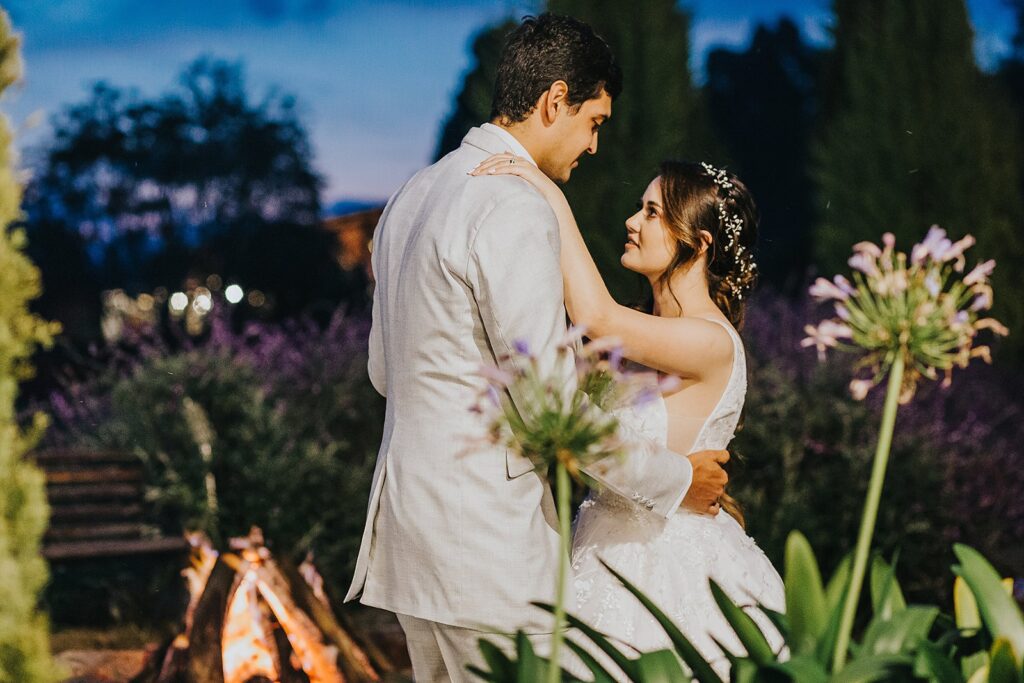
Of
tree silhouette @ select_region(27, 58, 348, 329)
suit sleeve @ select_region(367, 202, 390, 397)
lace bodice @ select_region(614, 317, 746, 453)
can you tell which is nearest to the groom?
suit sleeve @ select_region(367, 202, 390, 397)

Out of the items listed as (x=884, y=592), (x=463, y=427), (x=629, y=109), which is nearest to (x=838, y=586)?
(x=884, y=592)

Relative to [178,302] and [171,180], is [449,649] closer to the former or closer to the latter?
[178,302]

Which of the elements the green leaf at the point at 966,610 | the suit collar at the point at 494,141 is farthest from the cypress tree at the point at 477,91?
the green leaf at the point at 966,610

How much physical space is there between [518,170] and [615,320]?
514 millimetres

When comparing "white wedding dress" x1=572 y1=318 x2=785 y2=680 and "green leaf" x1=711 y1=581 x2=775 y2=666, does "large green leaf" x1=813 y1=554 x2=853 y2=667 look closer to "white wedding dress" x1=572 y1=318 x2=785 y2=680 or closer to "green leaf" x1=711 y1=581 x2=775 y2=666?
"green leaf" x1=711 y1=581 x2=775 y2=666

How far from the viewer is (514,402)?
243cm

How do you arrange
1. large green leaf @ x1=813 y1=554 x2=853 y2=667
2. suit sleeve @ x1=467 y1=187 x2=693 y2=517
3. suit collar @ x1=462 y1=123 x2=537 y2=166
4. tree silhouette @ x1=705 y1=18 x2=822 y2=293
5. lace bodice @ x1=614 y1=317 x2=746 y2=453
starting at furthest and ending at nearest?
tree silhouette @ x1=705 y1=18 x2=822 y2=293
lace bodice @ x1=614 y1=317 x2=746 y2=453
suit collar @ x1=462 y1=123 x2=537 y2=166
suit sleeve @ x1=467 y1=187 x2=693 y2=517
large green leaf @ x1=813 y1=554 x2=853 y2=667

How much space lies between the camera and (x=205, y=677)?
15.2ft

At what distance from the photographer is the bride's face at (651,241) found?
3.43m

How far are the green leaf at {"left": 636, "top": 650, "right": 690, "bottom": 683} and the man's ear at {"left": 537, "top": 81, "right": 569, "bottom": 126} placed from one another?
1.48m

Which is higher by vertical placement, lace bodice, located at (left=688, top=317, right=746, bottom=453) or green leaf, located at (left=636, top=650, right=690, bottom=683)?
lace bodice, located at (left=688, top=317, right=746, bottom=453)

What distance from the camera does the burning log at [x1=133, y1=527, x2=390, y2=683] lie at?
4.69 m

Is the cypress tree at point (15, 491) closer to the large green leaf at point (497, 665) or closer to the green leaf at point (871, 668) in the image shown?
the large green leaf at point (497, 665)

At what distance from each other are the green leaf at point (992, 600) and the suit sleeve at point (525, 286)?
2.24ft
